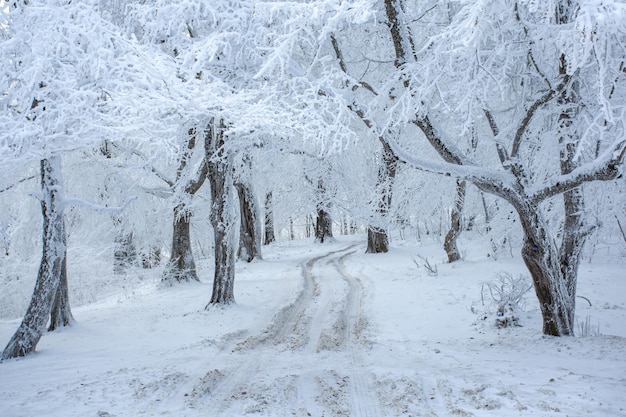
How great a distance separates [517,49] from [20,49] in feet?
22.8

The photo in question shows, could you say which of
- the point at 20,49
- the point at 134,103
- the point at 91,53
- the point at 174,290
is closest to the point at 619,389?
the point at 134,103

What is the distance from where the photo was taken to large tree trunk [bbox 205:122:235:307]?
9.93 meters

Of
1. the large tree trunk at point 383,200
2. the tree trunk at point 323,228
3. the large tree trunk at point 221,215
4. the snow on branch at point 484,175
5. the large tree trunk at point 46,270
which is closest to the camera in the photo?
the snow on branch at point 484,175

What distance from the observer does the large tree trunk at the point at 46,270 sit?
690cm

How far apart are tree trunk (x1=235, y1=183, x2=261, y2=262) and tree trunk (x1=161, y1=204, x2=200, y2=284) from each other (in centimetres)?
407

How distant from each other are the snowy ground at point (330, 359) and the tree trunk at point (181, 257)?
8.10 feet

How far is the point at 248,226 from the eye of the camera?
18359 mm

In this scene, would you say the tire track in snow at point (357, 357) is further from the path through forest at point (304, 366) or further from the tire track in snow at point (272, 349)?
the tire track in snow at point (272, 349)

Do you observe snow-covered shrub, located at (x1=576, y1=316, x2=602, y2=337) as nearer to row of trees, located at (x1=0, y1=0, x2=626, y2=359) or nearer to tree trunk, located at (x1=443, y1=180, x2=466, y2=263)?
row of trees, located at (x1=0, y1=0, x2=626, y2=359)

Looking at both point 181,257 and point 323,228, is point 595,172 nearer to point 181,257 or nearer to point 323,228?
point 181,257

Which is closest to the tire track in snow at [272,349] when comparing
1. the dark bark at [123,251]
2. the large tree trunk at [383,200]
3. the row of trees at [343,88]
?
the row of trees at [343,88]

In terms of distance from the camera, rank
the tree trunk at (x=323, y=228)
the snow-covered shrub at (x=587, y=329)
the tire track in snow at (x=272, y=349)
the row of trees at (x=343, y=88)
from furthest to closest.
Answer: the tree trunk at (x=323, y=228), the snow-covered shrub at (x=587, y=329), the row of trees at (x=343, y=88), the tire track in snow at (x=272, y=349)

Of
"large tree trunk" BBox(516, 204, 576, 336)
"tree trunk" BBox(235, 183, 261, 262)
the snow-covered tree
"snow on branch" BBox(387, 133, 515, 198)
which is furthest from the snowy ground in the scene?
"tree trunk" BBox(235, 183, 261, 262)

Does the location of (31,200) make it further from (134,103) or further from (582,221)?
(582,221)
